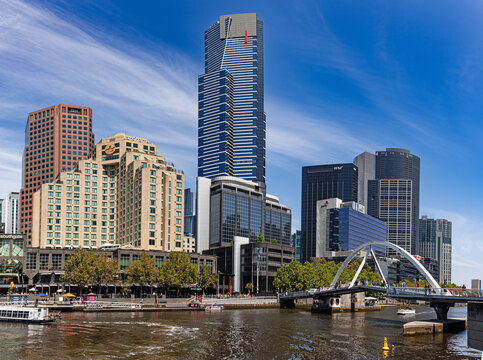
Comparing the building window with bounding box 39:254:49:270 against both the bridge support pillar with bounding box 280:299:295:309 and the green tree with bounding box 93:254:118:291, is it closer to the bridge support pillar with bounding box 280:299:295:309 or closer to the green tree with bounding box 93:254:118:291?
the green tree with bounding box 93:254:118:291

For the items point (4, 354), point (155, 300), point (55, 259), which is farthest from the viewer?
point (55, 259)

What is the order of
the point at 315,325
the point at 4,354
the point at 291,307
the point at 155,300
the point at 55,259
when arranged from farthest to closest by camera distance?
1. the point at 55,259
2. the point at 291,307
3. the point at 155,300
4. the point at 315,325
5. the point at 4,354

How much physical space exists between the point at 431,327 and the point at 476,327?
35.1 m

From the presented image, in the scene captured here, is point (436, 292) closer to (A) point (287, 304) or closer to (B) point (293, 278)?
(A) point (287, 304)

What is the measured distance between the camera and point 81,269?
159 m

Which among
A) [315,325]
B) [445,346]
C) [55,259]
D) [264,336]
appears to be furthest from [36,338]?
[55,259]

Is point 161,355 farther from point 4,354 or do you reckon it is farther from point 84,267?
point 84,267

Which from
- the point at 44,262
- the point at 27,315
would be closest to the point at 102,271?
the point at 44,262

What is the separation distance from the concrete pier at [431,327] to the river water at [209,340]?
1.77 m

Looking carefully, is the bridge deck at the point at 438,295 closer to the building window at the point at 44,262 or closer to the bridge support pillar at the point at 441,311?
the bridge support pillar at the point at 441,311

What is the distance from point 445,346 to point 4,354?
62.0 meters

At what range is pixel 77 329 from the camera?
289 feet

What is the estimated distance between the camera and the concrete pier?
9312 centimetres

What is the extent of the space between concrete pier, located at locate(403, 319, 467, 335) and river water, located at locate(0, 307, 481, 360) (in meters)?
1.77
